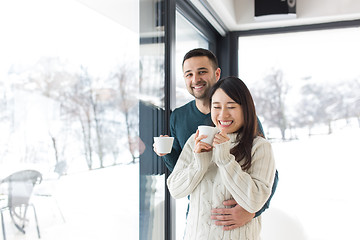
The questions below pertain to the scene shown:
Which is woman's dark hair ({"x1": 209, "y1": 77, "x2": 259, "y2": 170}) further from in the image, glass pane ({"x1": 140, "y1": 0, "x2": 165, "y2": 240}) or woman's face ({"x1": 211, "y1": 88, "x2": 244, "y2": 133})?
glass pane ({"x1": 140, "y1": 0, "x2": 165, "y2": 240})

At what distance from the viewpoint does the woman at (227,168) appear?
116 cm

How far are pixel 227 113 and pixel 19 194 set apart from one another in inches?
29.6

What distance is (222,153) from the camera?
1160mm

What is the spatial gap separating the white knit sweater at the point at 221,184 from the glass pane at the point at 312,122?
2015 millimetres

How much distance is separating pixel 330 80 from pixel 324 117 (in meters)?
0.37

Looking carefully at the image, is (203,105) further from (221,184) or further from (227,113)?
(221,184)

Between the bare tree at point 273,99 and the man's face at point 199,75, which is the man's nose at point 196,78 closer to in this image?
the man's face at point 199,75

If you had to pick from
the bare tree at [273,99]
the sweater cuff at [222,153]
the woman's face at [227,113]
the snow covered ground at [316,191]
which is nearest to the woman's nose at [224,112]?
the woman's face at [227,113]

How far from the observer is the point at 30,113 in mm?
1015

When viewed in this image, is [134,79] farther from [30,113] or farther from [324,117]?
[324,117]

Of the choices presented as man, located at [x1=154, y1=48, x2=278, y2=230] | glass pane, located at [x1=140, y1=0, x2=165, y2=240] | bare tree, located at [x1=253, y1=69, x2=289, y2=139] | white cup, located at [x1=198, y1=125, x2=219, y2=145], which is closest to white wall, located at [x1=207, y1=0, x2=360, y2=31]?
bare tree, located at [x1=253, y1=69, x2=289, y2=139]

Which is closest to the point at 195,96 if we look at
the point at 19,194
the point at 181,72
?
the point at 181,72

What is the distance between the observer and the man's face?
1641 millimetres

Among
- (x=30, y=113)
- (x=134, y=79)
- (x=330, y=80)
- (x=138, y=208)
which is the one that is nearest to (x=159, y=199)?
(x=138, y=208)
